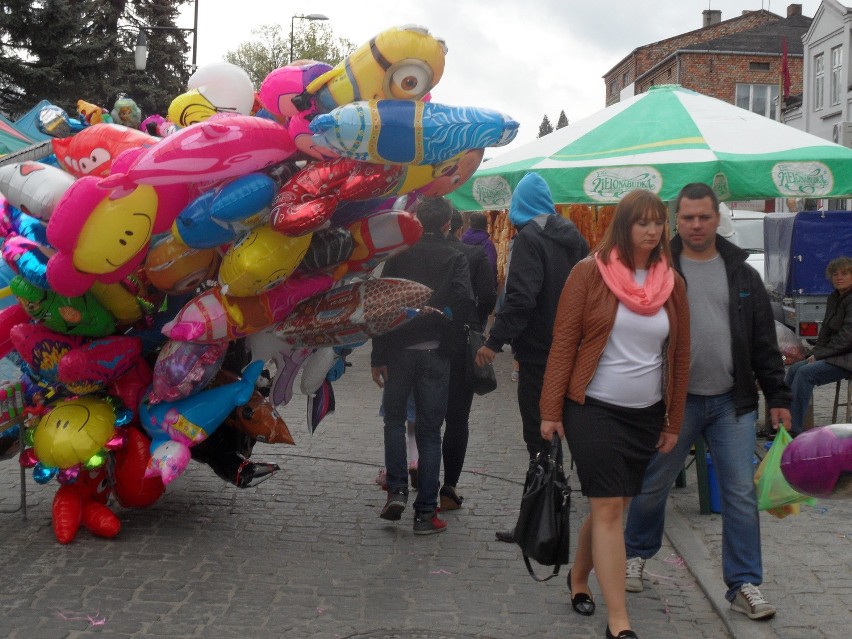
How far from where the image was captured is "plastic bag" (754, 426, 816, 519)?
183 inches

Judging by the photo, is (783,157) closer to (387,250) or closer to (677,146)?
(677,146)

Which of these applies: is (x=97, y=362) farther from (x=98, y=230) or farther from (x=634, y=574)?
(x=634, y=574)

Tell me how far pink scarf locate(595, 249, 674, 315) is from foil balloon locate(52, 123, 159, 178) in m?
2.48

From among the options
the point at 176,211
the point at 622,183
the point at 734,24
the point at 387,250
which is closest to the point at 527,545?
the point at 387,250

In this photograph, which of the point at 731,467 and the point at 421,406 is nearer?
the point at 731,467

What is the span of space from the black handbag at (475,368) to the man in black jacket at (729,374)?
170cm

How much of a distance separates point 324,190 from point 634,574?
2351mm

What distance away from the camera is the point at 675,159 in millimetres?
7809

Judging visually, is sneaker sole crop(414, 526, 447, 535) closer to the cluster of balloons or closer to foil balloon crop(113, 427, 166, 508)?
the cluster of balloons

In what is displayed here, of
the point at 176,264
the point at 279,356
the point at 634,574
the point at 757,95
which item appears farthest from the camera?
the point at 757,95

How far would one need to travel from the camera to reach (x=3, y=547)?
578cm

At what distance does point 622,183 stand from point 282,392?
124 inches

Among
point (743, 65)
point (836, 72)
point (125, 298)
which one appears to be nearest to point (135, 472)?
point (125, 298)

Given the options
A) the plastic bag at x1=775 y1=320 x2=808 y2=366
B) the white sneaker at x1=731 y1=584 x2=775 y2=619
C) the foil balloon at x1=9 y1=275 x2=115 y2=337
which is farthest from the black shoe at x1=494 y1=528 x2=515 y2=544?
the plastic bag at x1=775 y1=320 x2=808 y2=366
